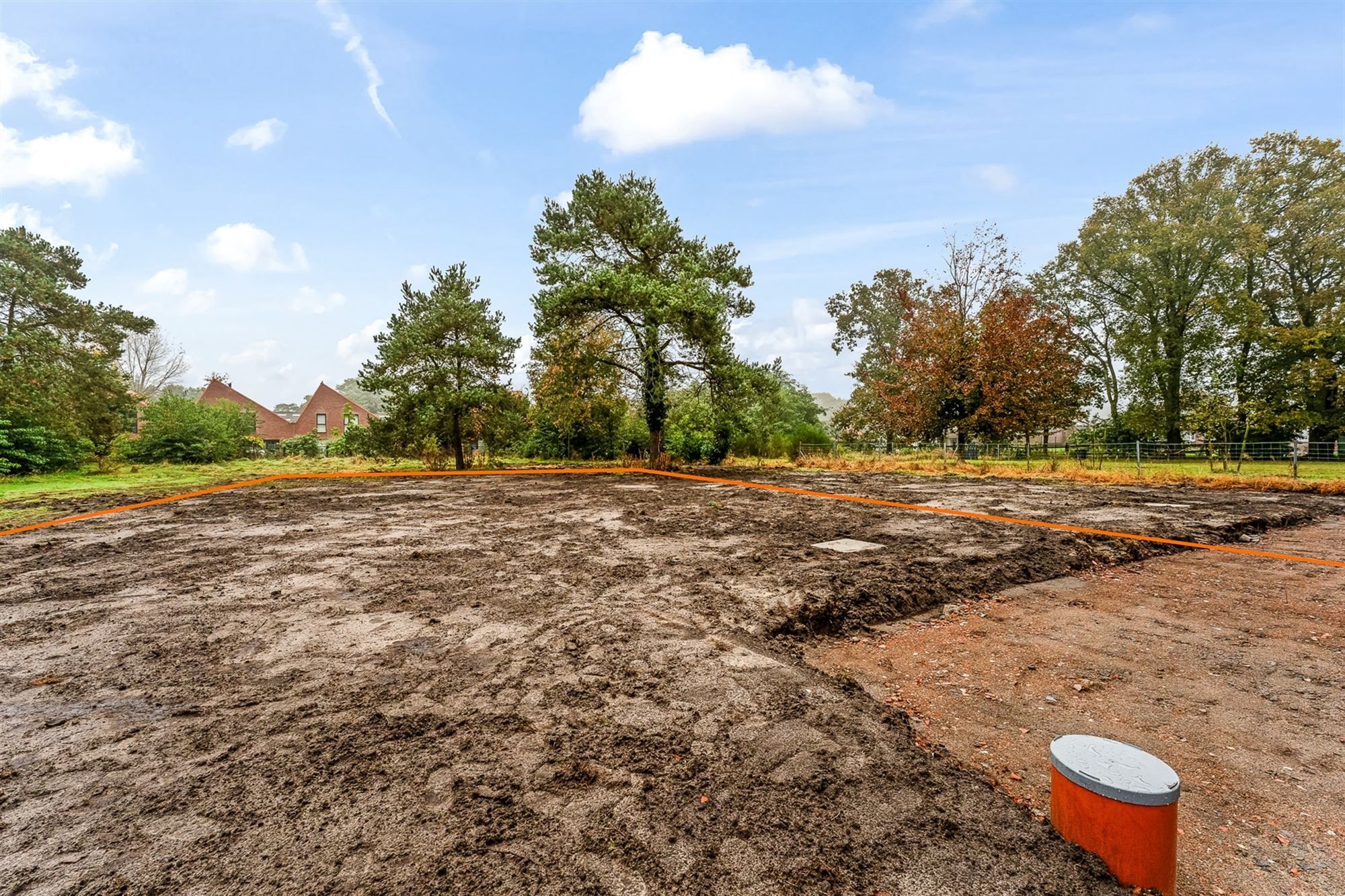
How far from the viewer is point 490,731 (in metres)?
2.57

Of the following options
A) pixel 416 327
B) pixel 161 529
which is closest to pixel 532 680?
pixel 161 529

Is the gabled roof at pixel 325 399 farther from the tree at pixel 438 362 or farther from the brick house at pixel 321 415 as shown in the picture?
the tree at pixel 438 362

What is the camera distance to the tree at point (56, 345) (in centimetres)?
1518

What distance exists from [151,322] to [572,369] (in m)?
15.9

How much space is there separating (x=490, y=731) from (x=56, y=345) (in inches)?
888

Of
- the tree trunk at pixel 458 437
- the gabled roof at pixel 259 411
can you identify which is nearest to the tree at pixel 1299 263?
the tree trunk at pixel 458 437

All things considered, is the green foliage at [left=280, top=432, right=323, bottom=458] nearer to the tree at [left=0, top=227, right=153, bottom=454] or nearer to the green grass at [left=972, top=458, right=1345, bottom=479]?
the tree at [left=0, top=227, right=153, bottom=454]

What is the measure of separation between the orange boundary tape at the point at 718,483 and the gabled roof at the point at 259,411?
93.9 feet

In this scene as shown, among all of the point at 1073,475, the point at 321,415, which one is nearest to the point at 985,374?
the point at 1073,475

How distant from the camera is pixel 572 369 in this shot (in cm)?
1898

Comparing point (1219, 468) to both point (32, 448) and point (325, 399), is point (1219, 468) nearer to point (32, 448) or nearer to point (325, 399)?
point (32, 448)

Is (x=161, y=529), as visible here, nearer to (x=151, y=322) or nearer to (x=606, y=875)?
(x=606, y=875)

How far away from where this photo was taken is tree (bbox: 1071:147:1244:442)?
23469mm

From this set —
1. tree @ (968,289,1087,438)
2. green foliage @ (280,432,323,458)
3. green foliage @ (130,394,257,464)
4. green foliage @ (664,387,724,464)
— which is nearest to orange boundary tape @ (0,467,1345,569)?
green foliage @ (664,387,724,464)
